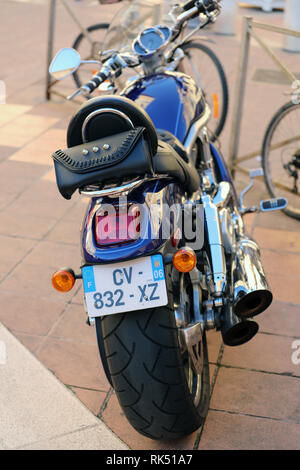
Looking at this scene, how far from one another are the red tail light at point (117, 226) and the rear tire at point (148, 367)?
263 millimetres

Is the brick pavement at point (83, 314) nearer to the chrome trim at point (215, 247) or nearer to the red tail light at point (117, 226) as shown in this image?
the chrome trim at point (215, 247)

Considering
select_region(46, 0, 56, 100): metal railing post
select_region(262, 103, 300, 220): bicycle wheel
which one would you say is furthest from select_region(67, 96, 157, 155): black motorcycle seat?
select_region(46, 0, 56, 100): metal railing post

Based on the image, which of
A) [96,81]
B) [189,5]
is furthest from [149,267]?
[189,5]

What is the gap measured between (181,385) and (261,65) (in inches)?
264

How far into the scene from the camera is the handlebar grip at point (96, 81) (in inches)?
114

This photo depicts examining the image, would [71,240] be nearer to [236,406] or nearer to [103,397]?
[103,397]

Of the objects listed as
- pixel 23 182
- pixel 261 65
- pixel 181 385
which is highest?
pixel 181 385

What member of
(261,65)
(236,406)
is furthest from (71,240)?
(261,65)

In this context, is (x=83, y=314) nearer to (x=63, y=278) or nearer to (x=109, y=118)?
(x=63, y=278)

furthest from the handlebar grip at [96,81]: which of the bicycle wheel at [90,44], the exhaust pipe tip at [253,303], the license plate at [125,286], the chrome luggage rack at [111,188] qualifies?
the bicycle wheel at [90,44]

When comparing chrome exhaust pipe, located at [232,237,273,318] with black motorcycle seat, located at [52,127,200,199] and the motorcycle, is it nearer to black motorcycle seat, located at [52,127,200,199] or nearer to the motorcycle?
the motorcycle

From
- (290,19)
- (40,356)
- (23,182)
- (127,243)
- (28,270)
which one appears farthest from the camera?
(290,19)

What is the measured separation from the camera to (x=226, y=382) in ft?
9.29

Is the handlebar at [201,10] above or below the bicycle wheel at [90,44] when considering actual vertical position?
above
